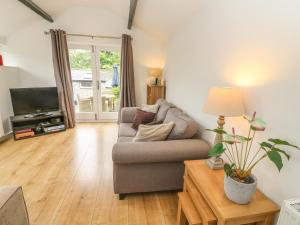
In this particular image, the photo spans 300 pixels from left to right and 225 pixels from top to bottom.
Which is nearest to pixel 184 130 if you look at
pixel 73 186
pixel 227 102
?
pixel 227 102

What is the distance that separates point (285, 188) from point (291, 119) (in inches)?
17.5

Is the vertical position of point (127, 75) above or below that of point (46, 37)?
below

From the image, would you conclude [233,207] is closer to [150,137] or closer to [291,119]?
[291,119]

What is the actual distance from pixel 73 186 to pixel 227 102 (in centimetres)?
199

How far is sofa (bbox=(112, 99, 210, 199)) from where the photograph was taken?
1.72 metres

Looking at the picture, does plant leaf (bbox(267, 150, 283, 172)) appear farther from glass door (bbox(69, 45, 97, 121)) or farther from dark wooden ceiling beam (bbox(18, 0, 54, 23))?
glass door (bbox(69, 45, 97, 121))

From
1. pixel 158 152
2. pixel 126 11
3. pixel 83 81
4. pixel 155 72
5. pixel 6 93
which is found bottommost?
pixel 158 152

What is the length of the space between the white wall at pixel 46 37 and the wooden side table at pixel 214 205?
3.73m

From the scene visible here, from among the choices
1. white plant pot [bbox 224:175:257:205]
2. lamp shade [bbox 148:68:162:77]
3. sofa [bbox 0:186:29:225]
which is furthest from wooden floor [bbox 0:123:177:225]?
lamp shade [bbox 148:68:162:77]

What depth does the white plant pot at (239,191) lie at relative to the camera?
3.42 feet

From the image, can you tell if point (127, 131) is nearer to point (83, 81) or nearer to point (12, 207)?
point (12, 207)

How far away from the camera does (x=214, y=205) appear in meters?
1.09

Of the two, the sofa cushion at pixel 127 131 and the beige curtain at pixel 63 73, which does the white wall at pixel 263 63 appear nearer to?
the sofa cushion at pixel 127 131

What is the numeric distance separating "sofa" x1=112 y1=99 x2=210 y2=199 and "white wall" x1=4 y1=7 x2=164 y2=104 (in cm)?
326
